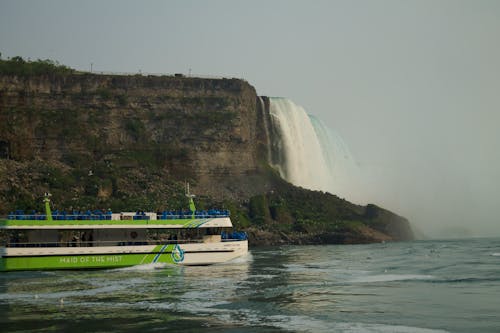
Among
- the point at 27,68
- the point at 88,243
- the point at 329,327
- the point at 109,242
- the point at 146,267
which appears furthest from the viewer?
the point at 27,68

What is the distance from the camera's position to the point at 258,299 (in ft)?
120

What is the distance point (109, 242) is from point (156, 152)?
60285 mm

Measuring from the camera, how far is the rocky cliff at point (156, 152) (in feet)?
338

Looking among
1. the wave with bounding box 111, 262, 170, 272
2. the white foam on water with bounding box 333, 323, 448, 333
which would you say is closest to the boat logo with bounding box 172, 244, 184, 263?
the wave with bounding box 111, 262, 170, 272

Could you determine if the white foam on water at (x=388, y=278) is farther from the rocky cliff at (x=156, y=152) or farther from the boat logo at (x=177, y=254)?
the rocky cliff at (x=156, y=152)

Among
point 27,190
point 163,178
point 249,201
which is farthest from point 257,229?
point 27,190

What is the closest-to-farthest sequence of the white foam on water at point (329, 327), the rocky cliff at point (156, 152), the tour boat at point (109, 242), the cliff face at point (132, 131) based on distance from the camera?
1. the white foam on water at point (329, 327)
2. the tour boat at point (109, 242)
3. the rocky cliff at point (156, 152)
4. the cliff face at point (132, 131)

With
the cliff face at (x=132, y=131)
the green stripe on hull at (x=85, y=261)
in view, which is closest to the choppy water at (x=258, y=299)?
the green stripe on hull at (x=85, y=261)

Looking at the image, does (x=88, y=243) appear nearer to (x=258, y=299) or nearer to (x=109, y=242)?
(x=109, y=242)

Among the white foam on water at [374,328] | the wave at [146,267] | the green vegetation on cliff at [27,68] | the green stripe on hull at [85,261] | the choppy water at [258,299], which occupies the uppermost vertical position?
the green vegetation on cliff at [27,68]

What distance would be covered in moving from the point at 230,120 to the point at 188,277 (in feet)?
242

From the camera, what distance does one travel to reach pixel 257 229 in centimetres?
10444

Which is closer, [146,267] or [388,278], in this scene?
[388,278]

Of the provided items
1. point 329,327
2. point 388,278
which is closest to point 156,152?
point 388,278
